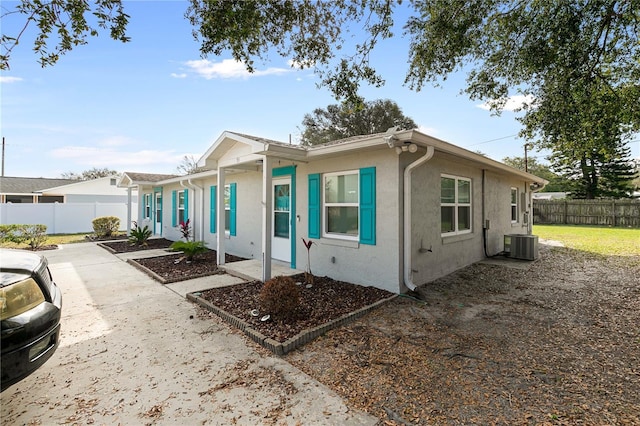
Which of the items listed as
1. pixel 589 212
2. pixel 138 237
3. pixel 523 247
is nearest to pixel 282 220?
pixel 138 237

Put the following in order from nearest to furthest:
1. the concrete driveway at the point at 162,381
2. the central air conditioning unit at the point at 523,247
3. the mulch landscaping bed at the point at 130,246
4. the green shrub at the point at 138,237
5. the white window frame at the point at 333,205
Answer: the concrete driveway at the point at 162,381
the white window frame at the point at 333,205
the central air conditioning unit at the point at 523,247
the mulch landscaping bed at the point at 130,246
the green shrub at the point at 138,237

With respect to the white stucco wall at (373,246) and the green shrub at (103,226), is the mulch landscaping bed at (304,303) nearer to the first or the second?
the white stucco wall at (373,246)

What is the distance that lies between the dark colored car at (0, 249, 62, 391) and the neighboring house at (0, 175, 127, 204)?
23.3 metres

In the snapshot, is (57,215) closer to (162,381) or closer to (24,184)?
(24,184)

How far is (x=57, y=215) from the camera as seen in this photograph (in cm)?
1608

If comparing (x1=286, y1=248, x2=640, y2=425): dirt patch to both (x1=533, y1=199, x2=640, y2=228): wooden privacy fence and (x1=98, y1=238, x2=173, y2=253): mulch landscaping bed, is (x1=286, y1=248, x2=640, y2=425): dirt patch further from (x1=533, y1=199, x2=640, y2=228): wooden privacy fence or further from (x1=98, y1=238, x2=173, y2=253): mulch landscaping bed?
(x1=533, y1=199, x2=640, y2=228): wooden privacy fence

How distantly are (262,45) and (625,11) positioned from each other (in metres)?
5.87

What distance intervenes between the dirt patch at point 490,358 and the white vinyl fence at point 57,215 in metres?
18.8

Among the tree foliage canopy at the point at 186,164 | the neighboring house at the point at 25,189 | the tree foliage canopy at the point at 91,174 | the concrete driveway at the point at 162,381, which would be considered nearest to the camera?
the concrete driveway at the point at 162,381

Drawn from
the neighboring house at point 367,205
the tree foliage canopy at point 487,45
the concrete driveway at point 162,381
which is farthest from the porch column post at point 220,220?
the tree foliage canopy at point 487,45

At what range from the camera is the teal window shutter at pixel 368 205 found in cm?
533

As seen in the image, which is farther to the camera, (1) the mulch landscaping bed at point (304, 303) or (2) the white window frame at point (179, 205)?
(2) the white window frame at point (179, 205)

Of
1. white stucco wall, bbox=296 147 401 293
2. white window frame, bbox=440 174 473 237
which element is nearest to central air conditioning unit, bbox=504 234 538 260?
white window frame, bbox=440 174 473 237

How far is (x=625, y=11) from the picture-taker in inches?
188
